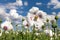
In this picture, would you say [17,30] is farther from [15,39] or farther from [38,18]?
[38,18]

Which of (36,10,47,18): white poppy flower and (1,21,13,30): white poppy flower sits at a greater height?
(36,10,47,18): white poppy flower

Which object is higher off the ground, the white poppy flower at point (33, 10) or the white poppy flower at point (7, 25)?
the white poppy flower at point (33, 10)

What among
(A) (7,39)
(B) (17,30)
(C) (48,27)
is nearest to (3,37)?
(A) (7,39)

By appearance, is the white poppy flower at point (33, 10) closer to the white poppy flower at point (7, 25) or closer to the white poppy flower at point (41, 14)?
the white poppy flower at point (41, 14)

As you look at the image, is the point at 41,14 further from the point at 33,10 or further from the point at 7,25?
the point at 7,25

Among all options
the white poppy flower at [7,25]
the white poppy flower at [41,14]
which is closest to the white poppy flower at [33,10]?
the white poppy flower at [41,14]

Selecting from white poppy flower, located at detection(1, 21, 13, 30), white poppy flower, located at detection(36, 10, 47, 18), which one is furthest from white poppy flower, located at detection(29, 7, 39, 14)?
white poppy flower, located at detection(1, 21, 13, 30)

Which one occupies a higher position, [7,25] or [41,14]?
[41,14]

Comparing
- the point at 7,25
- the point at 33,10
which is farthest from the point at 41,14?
the point at 7,25

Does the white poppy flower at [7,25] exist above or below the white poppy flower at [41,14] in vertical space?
below

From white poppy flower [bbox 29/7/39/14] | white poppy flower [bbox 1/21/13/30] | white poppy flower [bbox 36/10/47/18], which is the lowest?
white poppy flower [bbox 1/21/13/30]

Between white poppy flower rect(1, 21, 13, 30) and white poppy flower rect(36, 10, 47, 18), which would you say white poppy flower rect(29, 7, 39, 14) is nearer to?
white poppy flower rect(36, 10, 47, 18)

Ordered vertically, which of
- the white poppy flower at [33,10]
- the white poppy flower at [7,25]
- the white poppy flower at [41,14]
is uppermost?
the white poppy flower at [33,10]

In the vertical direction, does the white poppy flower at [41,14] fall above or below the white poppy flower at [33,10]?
below
